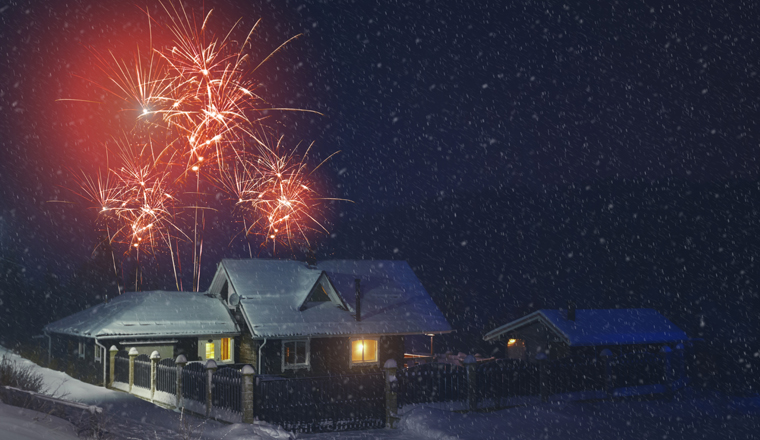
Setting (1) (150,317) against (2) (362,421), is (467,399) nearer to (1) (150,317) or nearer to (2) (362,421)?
(2) (362,421)

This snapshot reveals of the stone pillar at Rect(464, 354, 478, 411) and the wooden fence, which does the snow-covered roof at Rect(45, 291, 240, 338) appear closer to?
the wooden fence

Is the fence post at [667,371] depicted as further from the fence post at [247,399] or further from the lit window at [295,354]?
the fence post at [247,399]

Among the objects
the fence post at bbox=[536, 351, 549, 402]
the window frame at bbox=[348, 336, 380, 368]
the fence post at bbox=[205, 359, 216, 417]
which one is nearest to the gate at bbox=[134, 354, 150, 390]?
the fence post at bbox=[205, 359, 216, 417]

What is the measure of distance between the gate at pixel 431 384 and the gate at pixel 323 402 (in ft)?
3.83

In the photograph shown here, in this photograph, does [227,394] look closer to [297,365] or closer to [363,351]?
[297,365]

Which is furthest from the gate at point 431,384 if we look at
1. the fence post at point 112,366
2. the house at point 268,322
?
the fence post at point 112,366

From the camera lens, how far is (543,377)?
71.8 feet

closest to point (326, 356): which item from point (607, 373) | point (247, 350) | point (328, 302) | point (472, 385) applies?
point (328, 302)

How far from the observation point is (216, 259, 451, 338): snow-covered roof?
2819 cm

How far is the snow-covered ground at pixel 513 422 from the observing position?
1544cm

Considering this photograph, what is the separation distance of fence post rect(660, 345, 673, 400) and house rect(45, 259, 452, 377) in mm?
9622

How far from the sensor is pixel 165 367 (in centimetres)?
2128

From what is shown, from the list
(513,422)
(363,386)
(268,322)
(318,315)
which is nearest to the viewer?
(363,386)

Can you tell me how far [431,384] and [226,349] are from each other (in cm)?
1394
